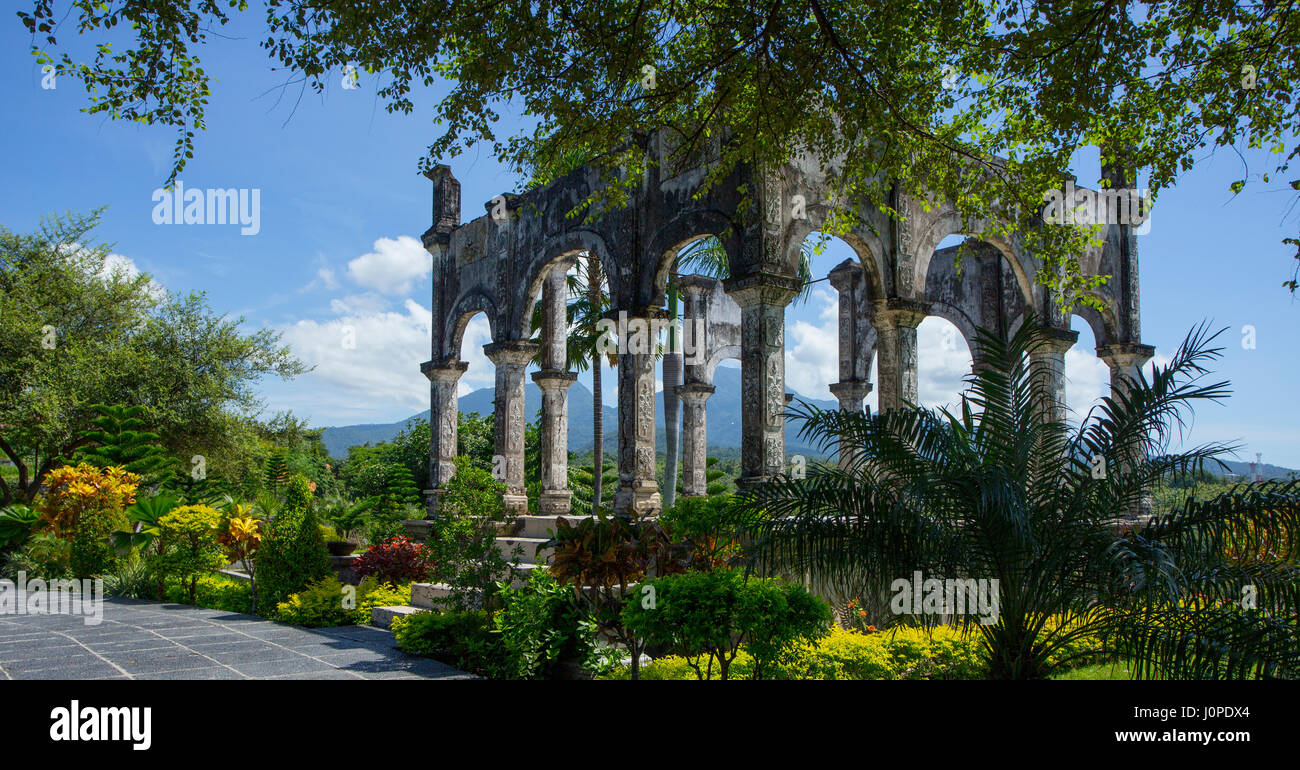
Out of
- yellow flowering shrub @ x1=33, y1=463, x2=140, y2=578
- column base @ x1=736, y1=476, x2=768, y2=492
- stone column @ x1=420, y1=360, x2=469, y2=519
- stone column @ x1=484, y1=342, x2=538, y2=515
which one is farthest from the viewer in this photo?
stone column @ x1=420, y1=360, x2=469, y2=519

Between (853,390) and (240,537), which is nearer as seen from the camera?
(240,537)

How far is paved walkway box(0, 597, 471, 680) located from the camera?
821 cm

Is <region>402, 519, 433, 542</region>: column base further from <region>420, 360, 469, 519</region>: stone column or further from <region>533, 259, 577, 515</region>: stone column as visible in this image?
<region>533, 259, 577, 515</region>: stone column

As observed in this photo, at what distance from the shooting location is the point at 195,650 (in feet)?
30.6

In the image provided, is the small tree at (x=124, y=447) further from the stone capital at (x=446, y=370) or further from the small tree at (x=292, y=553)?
the small tree at (x=292, y=553)

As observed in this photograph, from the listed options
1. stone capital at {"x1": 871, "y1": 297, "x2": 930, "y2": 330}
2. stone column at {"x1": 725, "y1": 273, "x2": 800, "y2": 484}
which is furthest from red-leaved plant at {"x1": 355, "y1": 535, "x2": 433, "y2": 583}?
stone capital at {"x1": 871, "y1": 297, "x2": 930, "y2": 330}

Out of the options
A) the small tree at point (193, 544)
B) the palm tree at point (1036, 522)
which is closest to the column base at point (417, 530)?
the small tree at point (193, 544)

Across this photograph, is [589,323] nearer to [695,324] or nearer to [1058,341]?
[695,324]

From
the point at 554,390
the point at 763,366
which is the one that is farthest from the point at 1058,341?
the point at 554,390

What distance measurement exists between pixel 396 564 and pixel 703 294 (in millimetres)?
9060

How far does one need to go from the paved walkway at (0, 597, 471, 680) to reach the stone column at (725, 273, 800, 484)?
4.19 metres
